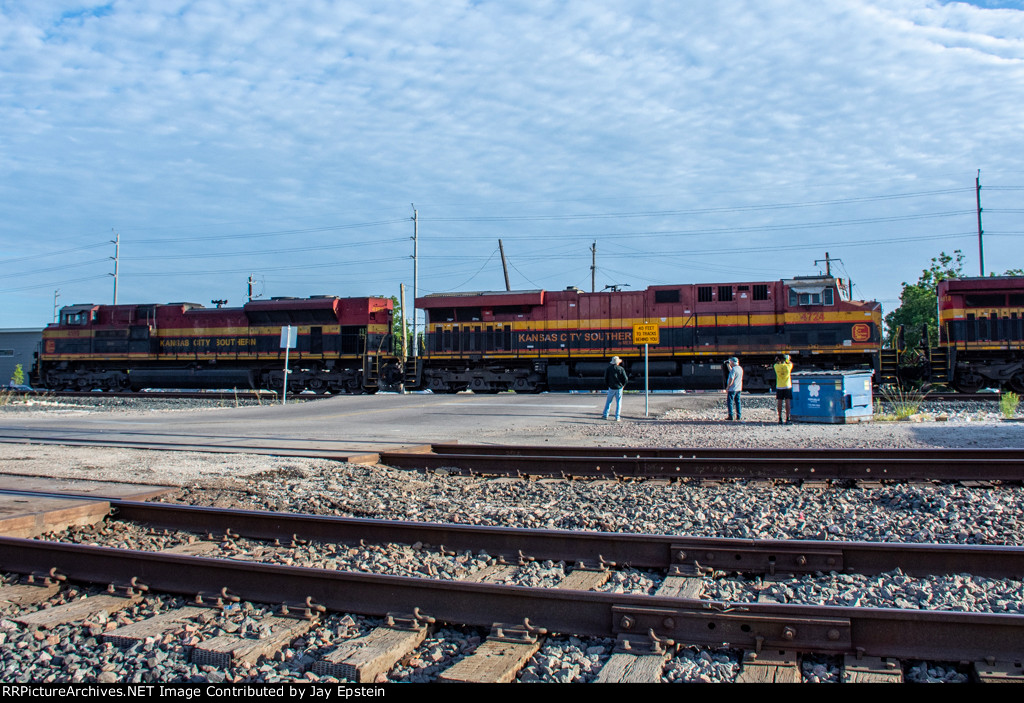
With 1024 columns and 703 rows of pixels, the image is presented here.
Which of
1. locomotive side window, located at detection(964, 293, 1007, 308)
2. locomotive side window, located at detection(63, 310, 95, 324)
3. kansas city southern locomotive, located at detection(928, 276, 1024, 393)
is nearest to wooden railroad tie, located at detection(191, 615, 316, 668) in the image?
kansas city southern locomotive, located at detection(928, 276, 1024, 393)

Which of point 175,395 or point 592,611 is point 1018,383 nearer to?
point 592,611

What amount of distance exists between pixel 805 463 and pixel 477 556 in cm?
441

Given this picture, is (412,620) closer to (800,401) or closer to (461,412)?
(800,401)

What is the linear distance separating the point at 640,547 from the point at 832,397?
1157cm

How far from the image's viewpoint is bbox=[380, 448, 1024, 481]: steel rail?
725cm

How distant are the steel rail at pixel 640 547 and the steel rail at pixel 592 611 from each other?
1105 mm

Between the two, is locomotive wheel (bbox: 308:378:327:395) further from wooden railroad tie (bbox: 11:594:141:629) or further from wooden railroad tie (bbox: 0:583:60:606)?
wooden railroad tie (bbox: 11:594:141:629)

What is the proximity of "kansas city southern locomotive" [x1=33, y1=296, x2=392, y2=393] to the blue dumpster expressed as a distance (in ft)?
53.9

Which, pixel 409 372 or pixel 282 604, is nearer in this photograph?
pixel 282 604

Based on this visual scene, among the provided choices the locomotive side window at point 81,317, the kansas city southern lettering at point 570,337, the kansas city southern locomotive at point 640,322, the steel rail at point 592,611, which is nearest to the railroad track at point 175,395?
the locomotive side window at point 81,317

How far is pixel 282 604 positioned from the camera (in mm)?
3723

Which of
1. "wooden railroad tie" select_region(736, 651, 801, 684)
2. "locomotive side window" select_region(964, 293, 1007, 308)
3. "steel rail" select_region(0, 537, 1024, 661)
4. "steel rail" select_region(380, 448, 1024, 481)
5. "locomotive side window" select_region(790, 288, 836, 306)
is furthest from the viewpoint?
"locomotive side window" select_region(790, 288, 836, 306)

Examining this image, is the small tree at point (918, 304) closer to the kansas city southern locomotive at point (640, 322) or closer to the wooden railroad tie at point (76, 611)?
the kansas city southern locomotive at point (640, 322)
